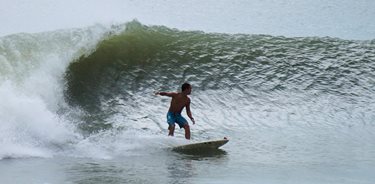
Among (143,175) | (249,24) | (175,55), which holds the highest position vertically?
(249,24)

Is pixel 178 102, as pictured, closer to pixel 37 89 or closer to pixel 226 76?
pixel 37 89

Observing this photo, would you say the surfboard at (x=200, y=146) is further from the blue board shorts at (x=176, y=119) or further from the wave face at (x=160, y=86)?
the blue board shorts at (x=176, y=119)

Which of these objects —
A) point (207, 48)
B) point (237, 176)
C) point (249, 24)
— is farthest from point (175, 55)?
point (237, 176)

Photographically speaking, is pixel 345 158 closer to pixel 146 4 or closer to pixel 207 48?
pixel 207 48

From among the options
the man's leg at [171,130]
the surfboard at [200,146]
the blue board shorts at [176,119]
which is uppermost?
the blue board shorts at [176,119]

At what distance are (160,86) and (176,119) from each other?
114 inches

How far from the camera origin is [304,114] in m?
11.7

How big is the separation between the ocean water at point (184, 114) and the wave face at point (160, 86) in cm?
2

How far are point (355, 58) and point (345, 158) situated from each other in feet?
22.5

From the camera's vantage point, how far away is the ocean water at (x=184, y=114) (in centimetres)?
764

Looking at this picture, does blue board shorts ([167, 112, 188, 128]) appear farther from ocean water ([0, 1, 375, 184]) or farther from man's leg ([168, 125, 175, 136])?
ocean water ([0, 1, 375, 184])

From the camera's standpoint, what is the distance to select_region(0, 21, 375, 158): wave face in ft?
30.9

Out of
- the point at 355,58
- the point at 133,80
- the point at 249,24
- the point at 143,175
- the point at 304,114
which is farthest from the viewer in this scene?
the point at 249,24

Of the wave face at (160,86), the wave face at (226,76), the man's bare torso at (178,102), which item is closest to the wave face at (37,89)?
the wave face at (160,86)
